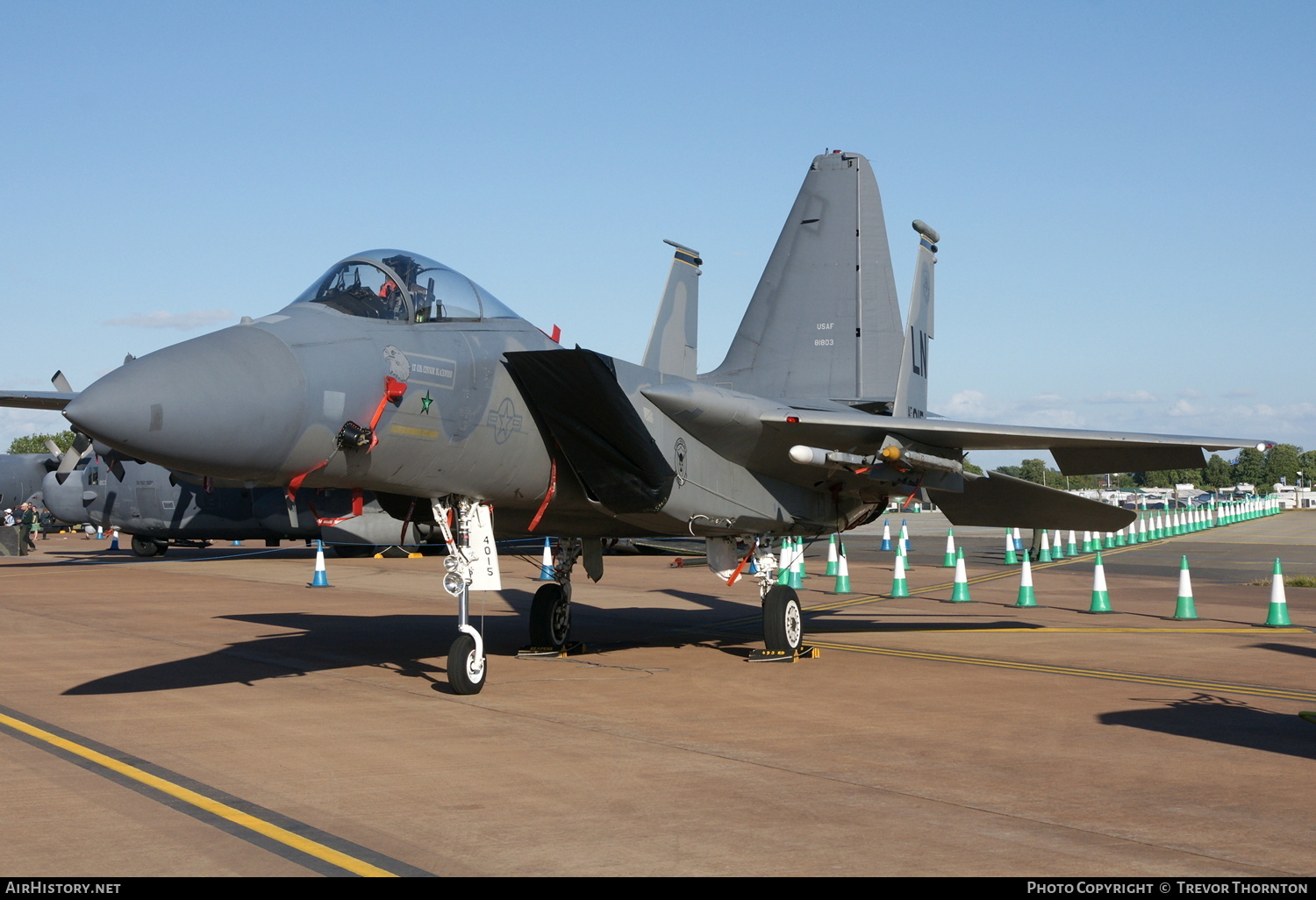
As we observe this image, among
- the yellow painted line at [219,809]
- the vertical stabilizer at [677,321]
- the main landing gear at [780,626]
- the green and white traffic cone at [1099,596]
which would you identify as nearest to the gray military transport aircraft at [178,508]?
the vertical stabilizer at [677,321]

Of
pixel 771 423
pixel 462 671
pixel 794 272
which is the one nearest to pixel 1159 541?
pixel 794 272

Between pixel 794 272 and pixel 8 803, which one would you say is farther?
pixel 794 272

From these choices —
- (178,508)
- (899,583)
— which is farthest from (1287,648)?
(178,508)

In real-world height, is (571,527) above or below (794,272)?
below

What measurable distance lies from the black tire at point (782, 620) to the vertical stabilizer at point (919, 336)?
106 inches

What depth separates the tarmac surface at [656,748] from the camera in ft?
16.3

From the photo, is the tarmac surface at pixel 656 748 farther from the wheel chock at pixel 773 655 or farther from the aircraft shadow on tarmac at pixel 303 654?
the wheel chock at pixel 773 655

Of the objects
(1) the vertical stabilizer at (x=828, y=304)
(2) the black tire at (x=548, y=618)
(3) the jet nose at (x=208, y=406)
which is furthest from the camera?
(1) the vertical stabilizer at (x=828, y=304)

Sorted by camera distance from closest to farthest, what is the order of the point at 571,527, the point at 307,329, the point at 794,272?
the point at 307,329, the point at 571,527, the point at 794,272

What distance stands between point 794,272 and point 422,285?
7504 millimetres

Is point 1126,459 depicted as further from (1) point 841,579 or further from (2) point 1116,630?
(1) point 841,579

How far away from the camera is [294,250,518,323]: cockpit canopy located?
845cm
